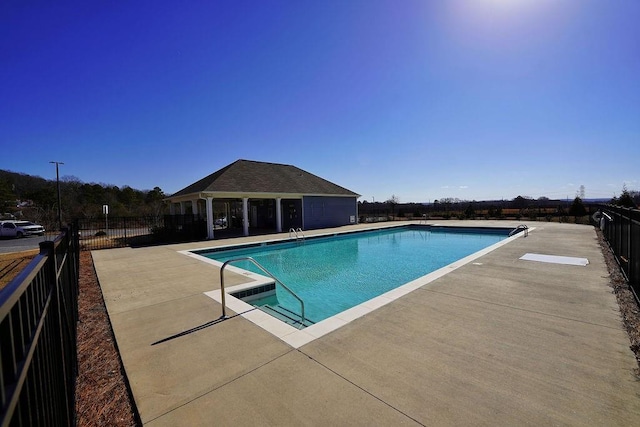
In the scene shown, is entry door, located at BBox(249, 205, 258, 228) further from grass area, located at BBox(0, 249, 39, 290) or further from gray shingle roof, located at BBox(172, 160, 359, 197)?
grass area, located at BBox(0, 249, 39, 290)

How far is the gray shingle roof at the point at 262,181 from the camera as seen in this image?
56.2 ft

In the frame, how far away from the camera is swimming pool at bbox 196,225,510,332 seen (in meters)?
6.49

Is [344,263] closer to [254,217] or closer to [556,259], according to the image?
[556,259]

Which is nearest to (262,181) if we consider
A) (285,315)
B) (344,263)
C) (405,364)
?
(344,263)

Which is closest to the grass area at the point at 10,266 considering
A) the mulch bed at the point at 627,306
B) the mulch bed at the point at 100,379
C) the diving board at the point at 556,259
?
the mulch bed at the point at 100,379

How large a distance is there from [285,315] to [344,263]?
543cm

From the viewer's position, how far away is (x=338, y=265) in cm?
1037

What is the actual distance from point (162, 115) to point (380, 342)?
17490 millimetres

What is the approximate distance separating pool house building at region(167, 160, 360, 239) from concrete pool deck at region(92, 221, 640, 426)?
1204 centimetres

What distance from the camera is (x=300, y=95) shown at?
14938mm

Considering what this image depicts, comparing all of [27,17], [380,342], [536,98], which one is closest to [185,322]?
[380,342]

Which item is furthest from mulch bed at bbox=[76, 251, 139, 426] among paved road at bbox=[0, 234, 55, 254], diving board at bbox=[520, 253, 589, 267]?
paved road at bbox=[0, 234, 55, 254]

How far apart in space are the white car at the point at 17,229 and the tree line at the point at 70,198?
9084 millimetres

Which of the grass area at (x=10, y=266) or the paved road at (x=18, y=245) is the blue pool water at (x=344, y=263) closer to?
the grass area at (x=10, y=266)
